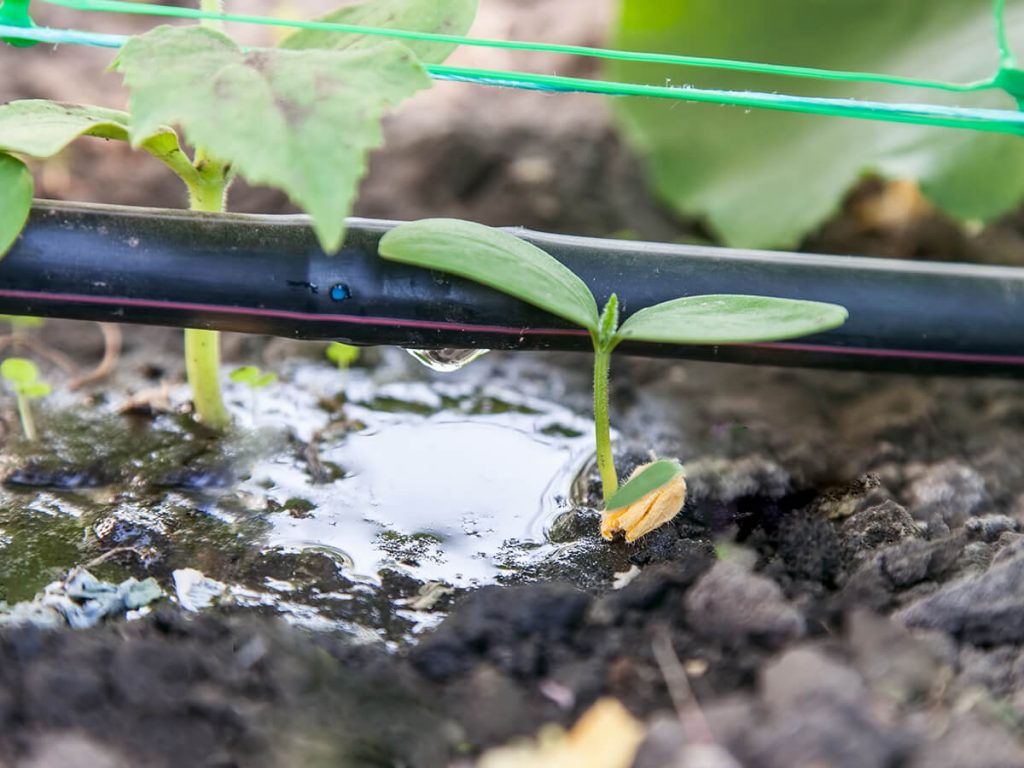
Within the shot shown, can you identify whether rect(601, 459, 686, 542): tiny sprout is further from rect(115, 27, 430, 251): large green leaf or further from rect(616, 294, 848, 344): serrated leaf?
rect(115, 27, 430, 251): large green leaf

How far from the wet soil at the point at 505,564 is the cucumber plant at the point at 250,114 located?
29 centimetres

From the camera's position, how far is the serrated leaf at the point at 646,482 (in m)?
0.81

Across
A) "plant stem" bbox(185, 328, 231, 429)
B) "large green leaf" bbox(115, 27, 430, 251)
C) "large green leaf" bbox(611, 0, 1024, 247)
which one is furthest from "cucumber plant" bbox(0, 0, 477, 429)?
"large green leaf" bbox(611, 0, 1024, 247)

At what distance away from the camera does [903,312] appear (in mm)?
1010

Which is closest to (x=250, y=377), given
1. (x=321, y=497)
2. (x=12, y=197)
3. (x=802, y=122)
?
(x=321, y=497)

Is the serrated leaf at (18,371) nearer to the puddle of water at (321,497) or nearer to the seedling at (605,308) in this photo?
the puddle of water at (321,497)

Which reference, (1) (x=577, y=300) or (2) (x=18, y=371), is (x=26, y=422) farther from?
(1) (x=577, y=300)

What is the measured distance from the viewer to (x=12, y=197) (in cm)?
85

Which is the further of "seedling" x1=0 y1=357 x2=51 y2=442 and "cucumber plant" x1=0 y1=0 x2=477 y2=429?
"seedling" x1=0 y1=357 x2=51 y2=442

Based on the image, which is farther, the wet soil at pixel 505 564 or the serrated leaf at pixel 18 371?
the serrated leaf at pixel 18 371

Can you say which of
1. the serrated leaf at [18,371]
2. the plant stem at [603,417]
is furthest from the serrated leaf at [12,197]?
the plant stem at [603,417]

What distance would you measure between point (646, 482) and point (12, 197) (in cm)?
60

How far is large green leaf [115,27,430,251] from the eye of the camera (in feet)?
2.28

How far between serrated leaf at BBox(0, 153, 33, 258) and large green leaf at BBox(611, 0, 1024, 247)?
1.04 metres
